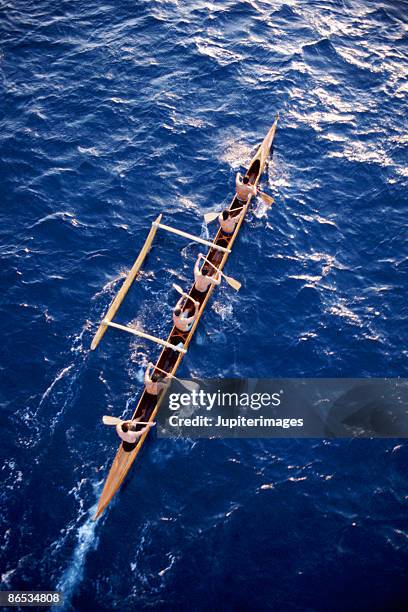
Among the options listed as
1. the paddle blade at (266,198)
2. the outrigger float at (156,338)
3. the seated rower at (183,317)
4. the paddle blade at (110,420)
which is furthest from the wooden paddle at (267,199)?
the paddle blade at (110,420)

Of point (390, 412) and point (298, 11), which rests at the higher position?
point (298, 11)

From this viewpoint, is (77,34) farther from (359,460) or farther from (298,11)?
(359,460)

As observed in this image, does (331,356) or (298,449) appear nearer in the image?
(298,449)

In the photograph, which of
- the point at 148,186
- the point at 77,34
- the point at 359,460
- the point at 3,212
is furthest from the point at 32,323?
the point at 77,34

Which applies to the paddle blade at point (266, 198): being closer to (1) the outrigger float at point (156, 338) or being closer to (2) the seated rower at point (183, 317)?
(1) the outrigger float at point (156, 338)

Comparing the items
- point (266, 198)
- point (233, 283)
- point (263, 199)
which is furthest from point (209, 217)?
point (233, 283)

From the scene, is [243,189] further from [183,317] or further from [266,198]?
[183,317]

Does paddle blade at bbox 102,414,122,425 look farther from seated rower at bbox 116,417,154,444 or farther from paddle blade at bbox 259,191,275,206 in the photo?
paddle blade at bbox 259,191,275,206

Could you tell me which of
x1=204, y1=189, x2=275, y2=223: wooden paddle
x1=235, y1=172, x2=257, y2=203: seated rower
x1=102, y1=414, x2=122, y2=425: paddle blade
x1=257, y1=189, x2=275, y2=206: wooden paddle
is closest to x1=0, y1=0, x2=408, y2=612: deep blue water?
x1=204, y1=189, x2=275, y2=223: wooden paddle
